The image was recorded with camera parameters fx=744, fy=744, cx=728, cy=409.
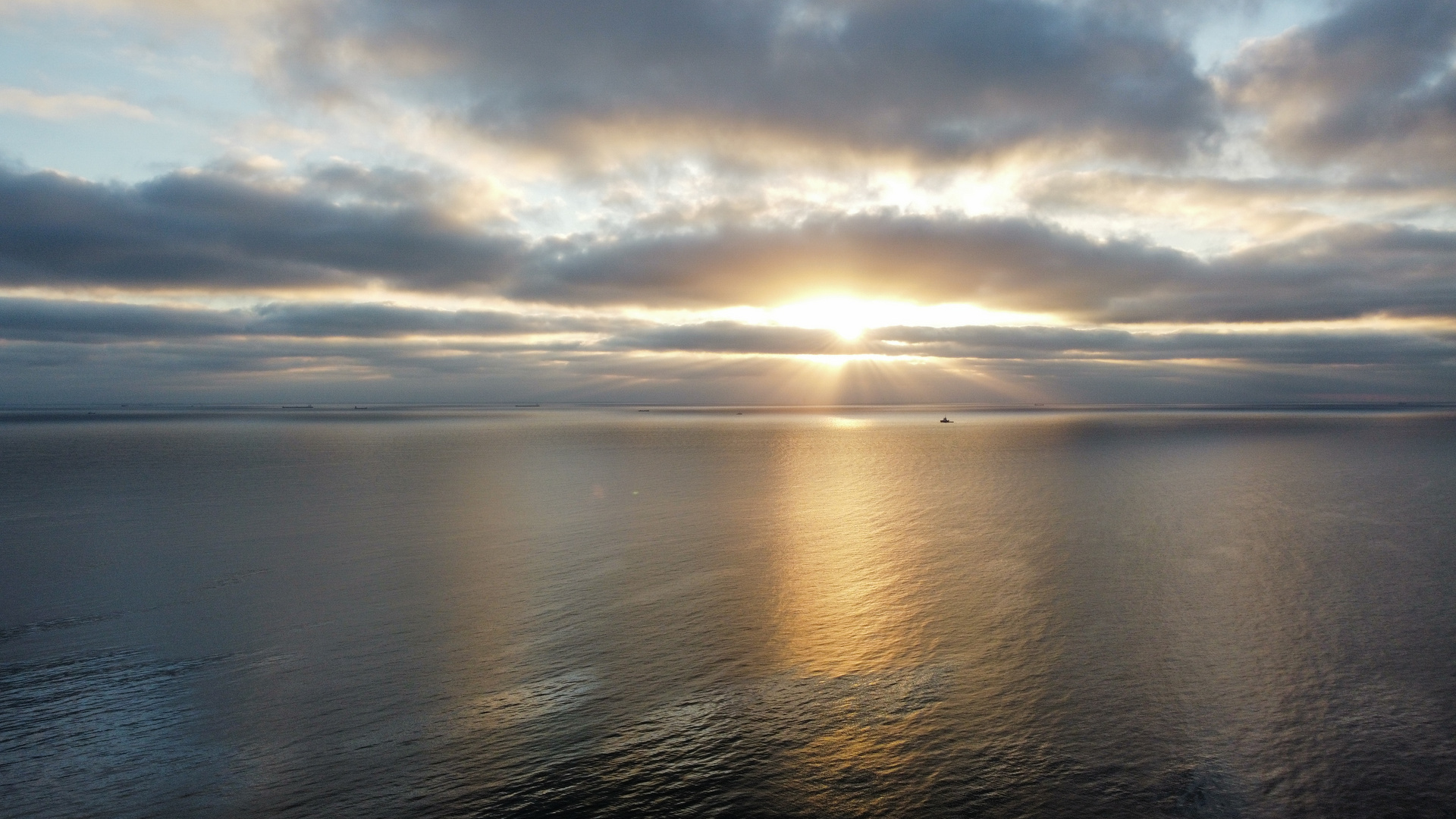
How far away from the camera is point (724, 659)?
80.7 ft

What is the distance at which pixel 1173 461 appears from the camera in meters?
97.9

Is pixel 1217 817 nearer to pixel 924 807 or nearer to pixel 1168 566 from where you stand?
pixel 924 807

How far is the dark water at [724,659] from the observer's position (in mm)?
16844

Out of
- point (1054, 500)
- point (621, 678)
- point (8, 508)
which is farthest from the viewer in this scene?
point (1054, 500)

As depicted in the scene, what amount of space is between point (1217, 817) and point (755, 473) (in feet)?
225

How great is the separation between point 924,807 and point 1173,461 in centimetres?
9831

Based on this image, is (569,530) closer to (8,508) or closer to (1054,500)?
(1054,500)

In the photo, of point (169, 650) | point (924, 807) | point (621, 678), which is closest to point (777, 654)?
point (621, 678)

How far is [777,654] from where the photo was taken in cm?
2527

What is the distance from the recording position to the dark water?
55.3 feet

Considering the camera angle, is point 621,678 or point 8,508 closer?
point 621,678

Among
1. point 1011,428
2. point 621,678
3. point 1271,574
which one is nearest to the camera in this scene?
point 621,678

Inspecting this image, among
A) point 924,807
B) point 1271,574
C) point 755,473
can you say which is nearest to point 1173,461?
point 755,473

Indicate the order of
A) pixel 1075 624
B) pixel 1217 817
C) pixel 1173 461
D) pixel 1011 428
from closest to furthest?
pixel 1217 817, pixel 1075 624, pixel 1173 461, pixel 1011 428
